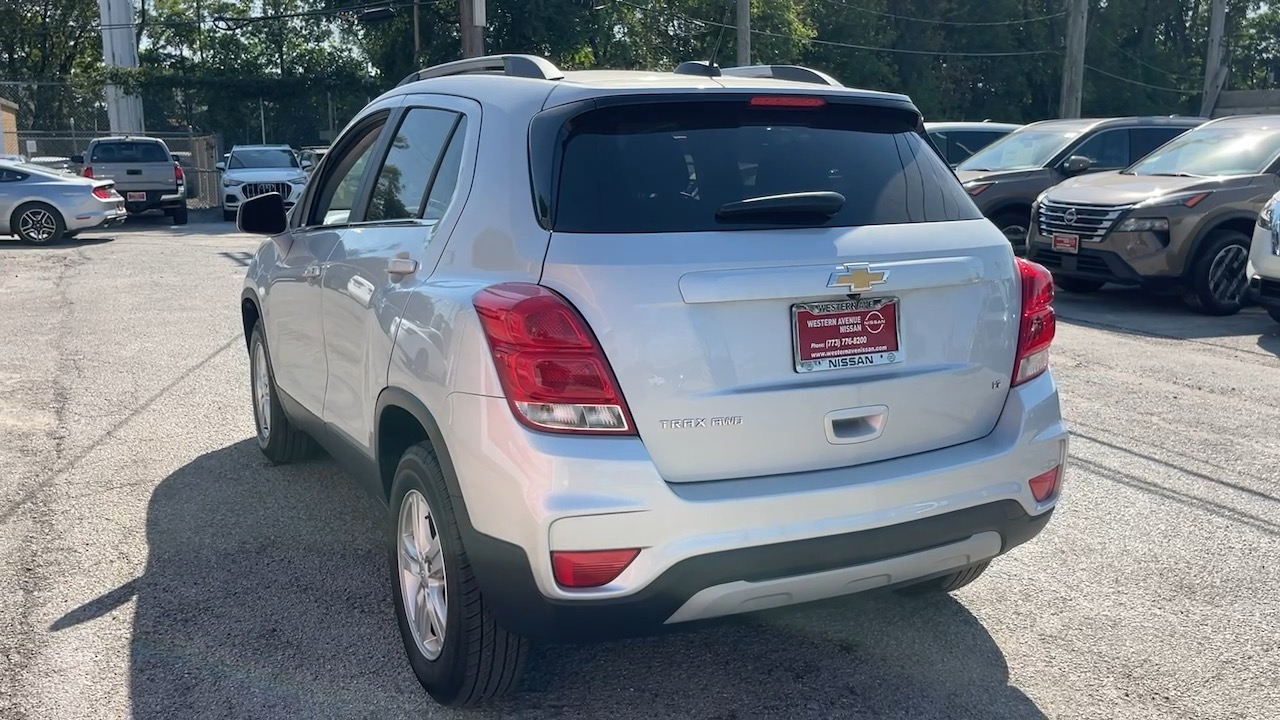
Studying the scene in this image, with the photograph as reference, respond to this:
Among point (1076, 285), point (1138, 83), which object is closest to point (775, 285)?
point (1076, 285)

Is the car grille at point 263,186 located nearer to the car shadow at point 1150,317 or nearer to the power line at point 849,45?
the car shadow at point 1150,317

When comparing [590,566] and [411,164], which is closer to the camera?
[590,566]

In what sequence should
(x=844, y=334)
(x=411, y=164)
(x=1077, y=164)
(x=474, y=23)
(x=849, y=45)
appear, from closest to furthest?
(x=844, y=334)
(x=411, y=164)
(x=1077, y=164)
(x=474, y=23)
(x=849, y=45)

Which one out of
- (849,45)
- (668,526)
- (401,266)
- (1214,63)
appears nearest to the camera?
(668,526)

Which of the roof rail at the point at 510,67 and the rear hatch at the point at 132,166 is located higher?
the roof rail at the point at 510,67

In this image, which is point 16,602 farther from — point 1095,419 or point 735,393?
point 1095,419

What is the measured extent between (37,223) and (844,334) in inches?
739

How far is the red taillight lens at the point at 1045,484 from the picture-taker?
3.52 metres

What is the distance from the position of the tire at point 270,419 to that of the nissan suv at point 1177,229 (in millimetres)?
8003

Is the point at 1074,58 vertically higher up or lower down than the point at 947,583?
higher up

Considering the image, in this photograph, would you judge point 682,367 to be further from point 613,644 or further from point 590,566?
point 613,644

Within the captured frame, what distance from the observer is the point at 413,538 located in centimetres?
366

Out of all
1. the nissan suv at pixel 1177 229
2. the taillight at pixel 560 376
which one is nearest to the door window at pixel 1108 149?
the nissan suv at pixel 1177 229

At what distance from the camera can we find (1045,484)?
3566 millimetres
